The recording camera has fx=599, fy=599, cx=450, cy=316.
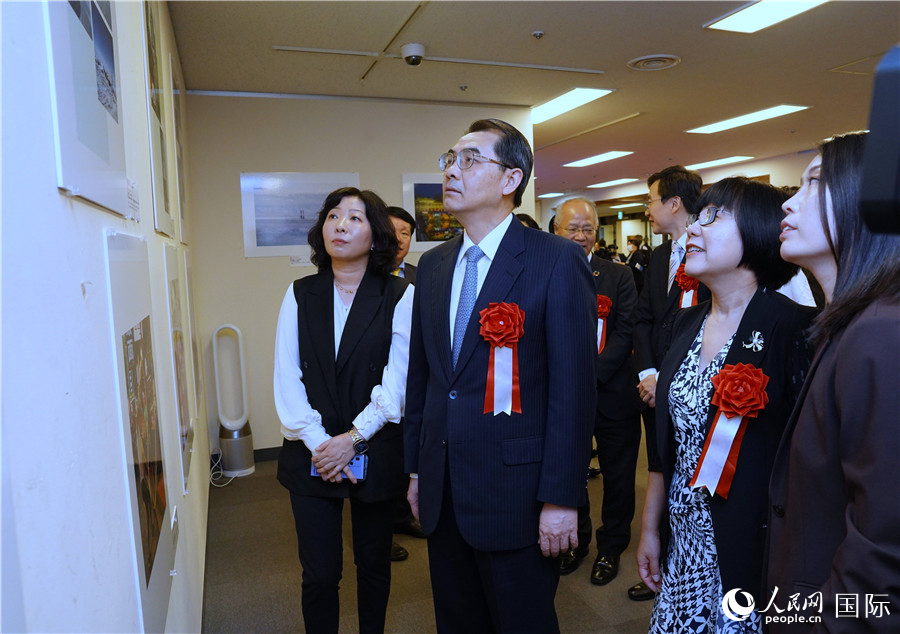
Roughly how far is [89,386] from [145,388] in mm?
465

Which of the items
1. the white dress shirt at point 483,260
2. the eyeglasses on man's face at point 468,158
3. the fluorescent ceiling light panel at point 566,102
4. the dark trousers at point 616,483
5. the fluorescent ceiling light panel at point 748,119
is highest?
the fluorescent ceiling light panel at point 748,119

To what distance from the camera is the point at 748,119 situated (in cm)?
741

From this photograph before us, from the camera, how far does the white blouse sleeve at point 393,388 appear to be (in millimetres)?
2094

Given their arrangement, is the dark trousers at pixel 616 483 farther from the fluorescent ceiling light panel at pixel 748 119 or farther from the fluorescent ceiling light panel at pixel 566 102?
the fluorescent ceiling light panel at pixel 748 119

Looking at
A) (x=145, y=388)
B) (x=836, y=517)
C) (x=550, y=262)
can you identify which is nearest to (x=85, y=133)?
(x=145, y=388)

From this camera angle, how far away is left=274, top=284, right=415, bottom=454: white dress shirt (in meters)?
2.09

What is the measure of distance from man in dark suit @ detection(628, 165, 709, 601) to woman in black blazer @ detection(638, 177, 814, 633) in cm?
101

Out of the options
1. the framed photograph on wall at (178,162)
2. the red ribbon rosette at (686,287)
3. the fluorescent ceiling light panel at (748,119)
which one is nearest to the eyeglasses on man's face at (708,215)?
the red ribbon rosette at (686,287)

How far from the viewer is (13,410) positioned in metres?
0.53

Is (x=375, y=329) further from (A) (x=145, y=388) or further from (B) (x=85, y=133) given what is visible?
(B) (x=85, y=133)

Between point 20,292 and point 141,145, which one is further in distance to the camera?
point 141,145

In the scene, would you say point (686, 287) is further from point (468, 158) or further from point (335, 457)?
point (335, 457)

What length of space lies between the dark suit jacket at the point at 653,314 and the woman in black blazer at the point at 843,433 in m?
1.69

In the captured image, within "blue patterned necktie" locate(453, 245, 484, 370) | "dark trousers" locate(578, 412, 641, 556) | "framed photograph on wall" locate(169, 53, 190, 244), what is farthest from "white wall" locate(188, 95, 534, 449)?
"blue patterned necktie" locate(453, 245, 484, 370)
